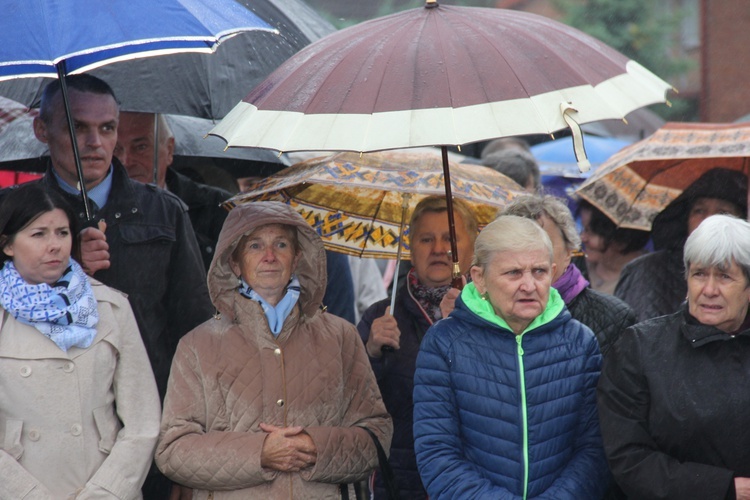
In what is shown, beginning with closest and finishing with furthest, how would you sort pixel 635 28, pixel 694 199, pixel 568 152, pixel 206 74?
pixel 206 74 → pixel 694 199 → pixel 568 152 → pixel 635 28

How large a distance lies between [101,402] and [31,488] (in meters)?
0.43

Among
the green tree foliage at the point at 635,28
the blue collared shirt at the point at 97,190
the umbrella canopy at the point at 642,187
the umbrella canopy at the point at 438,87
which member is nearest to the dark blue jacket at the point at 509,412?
the umbrella canopy at the point at 438,87

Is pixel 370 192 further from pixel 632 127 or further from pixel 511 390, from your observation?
pixel 632 127

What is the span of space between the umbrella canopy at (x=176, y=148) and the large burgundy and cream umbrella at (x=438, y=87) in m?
1.21

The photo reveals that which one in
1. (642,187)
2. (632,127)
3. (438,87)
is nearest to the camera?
(438,87)

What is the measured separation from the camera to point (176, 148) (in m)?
6.78

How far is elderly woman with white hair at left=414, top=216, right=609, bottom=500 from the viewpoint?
165 inches

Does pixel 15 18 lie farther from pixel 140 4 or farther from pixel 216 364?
pixel 216 364

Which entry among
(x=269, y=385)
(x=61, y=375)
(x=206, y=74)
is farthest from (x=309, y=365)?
(x=206, y=74)

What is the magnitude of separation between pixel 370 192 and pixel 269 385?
1.56 metres

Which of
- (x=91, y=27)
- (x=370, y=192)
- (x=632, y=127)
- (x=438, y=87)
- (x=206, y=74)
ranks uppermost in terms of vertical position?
(x=91, y=27)

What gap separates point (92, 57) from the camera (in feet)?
16.0

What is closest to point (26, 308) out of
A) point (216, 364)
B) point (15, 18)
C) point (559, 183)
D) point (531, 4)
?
point (216, 364)

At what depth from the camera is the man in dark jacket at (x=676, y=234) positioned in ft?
18.1
